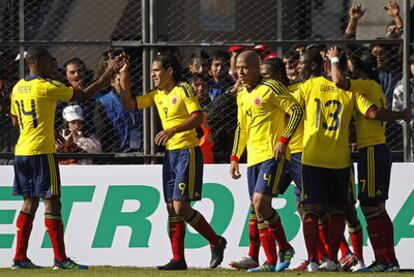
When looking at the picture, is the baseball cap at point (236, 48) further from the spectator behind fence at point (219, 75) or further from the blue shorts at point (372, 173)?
the blue shorts at point (372, 173)

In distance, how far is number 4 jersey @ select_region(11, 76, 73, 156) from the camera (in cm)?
1353

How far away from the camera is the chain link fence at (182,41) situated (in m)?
14.9

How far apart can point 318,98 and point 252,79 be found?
2.26 feet

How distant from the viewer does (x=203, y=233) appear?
45.4 feet

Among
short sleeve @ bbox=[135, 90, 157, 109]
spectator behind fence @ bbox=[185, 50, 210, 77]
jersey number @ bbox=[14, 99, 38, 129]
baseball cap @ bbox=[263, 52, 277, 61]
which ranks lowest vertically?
jersey number @ bbox=[14, 99, 38, 129]

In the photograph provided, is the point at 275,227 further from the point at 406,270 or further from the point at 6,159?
the point at 6,159

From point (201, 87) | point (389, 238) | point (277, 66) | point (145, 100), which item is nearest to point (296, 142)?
point (277, 66)

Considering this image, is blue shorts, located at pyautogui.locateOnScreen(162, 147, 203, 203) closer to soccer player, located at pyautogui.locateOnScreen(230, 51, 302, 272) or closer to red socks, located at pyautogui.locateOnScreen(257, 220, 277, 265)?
soccer player, located at pyautogui.locateOnScreen(230, 51, 302, 272)

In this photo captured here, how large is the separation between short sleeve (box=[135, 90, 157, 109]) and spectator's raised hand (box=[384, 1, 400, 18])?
3008 millimetres

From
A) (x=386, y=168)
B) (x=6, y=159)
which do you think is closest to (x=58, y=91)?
(x=6, y=159)

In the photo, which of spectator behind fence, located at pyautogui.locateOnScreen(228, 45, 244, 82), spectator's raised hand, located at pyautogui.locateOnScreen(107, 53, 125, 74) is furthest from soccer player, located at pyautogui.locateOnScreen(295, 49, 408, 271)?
spectator's raised hand, located at pyautogui.locateOnScreen(107, 53, 125, 74)

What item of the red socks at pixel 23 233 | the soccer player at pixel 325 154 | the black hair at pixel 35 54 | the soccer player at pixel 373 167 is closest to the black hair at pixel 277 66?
the soccer player at pixel 325 154

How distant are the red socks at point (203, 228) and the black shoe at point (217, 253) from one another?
0.05 m

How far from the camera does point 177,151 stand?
13641 millimetres
